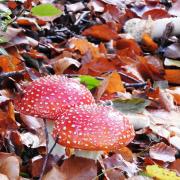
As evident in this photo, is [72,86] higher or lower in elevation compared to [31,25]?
higher

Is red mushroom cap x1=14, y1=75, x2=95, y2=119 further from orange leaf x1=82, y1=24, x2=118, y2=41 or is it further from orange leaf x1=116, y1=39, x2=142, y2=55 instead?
orange leaf x1=82, y1=24, x2=118, y2=41

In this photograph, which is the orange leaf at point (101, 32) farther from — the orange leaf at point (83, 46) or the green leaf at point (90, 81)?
the green leaf at point (90, 81)

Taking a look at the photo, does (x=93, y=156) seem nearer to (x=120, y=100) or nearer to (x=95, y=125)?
(x=95, y=125)

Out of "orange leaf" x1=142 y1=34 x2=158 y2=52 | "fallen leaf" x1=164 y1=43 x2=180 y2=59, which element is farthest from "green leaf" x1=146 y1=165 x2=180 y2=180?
"orange leaf" x1=142 y1=34 x2=158 y2=52

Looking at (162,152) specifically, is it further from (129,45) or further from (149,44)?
(149,44)

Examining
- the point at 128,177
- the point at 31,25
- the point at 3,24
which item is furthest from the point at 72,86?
the point at 31,25

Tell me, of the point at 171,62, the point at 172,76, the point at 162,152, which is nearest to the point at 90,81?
the point at 162,152
